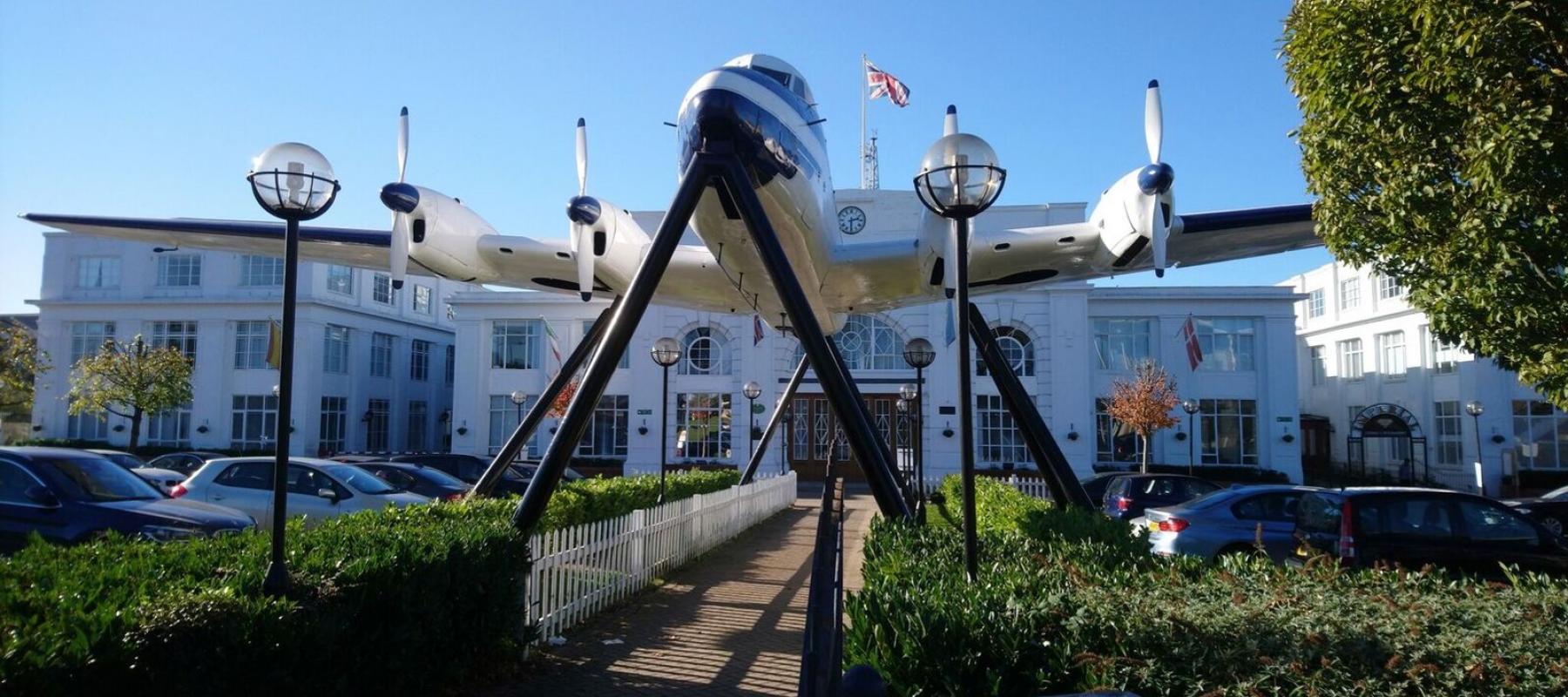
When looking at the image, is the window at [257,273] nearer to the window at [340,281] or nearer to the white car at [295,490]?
the window at [340,281]

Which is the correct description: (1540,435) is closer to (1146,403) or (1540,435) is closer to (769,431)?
(1146,403)

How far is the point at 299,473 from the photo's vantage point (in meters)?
12.3

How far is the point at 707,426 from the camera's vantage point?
32.1 m

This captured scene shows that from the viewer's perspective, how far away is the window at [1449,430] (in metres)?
32.3

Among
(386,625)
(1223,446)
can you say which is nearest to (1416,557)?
(386,625)

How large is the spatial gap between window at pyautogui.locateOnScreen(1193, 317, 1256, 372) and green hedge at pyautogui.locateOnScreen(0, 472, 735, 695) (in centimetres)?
3089

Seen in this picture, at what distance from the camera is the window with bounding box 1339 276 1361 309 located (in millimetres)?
39469

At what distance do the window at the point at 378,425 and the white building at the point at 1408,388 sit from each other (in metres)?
38.8

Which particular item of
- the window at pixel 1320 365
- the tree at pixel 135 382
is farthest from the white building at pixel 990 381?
the window at pixel 1320 365

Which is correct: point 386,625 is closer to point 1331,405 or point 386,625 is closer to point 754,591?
point 754,591

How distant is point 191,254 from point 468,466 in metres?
24.9

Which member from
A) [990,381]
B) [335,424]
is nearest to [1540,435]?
[990,381]

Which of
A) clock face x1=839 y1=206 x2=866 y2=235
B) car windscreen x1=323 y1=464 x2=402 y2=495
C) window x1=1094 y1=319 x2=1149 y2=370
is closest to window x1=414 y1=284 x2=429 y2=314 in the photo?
clock face x1=839 y1=206 x2=866 y2=235

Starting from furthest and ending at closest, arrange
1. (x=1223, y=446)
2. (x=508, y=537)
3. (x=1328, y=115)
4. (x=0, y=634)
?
1. (x=1223, y=446)
2. (x=508, y=537)
3. (x=1328, y=115)
4. (x=0, y=634)
